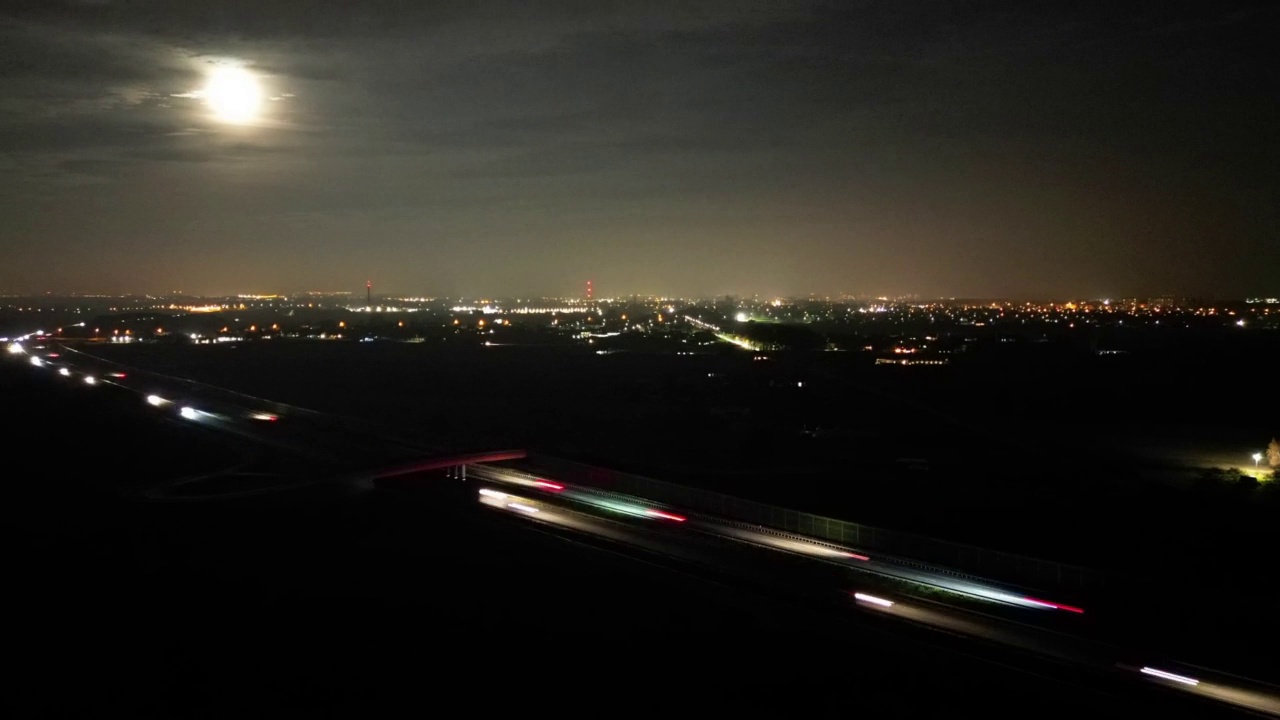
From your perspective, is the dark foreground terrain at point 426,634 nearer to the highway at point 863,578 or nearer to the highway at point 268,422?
the highway at point 863,578

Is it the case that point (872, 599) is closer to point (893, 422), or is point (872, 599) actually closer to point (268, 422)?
point (893, 422)

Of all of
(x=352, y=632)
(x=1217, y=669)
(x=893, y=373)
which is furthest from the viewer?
(x=893, y=373)

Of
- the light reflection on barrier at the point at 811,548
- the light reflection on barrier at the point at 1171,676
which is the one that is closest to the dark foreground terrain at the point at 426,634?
the light reflection on barrier at the point at 1171,676

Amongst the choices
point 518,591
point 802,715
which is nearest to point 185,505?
point 518,591

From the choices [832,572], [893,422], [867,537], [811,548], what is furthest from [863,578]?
[893,422]

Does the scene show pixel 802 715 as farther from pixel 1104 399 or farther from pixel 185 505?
pixel 1104 399

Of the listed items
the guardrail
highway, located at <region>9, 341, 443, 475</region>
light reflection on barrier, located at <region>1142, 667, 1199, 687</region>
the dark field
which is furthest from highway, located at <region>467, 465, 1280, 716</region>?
highway, located at <region>9, 341, 443, 475</region>
